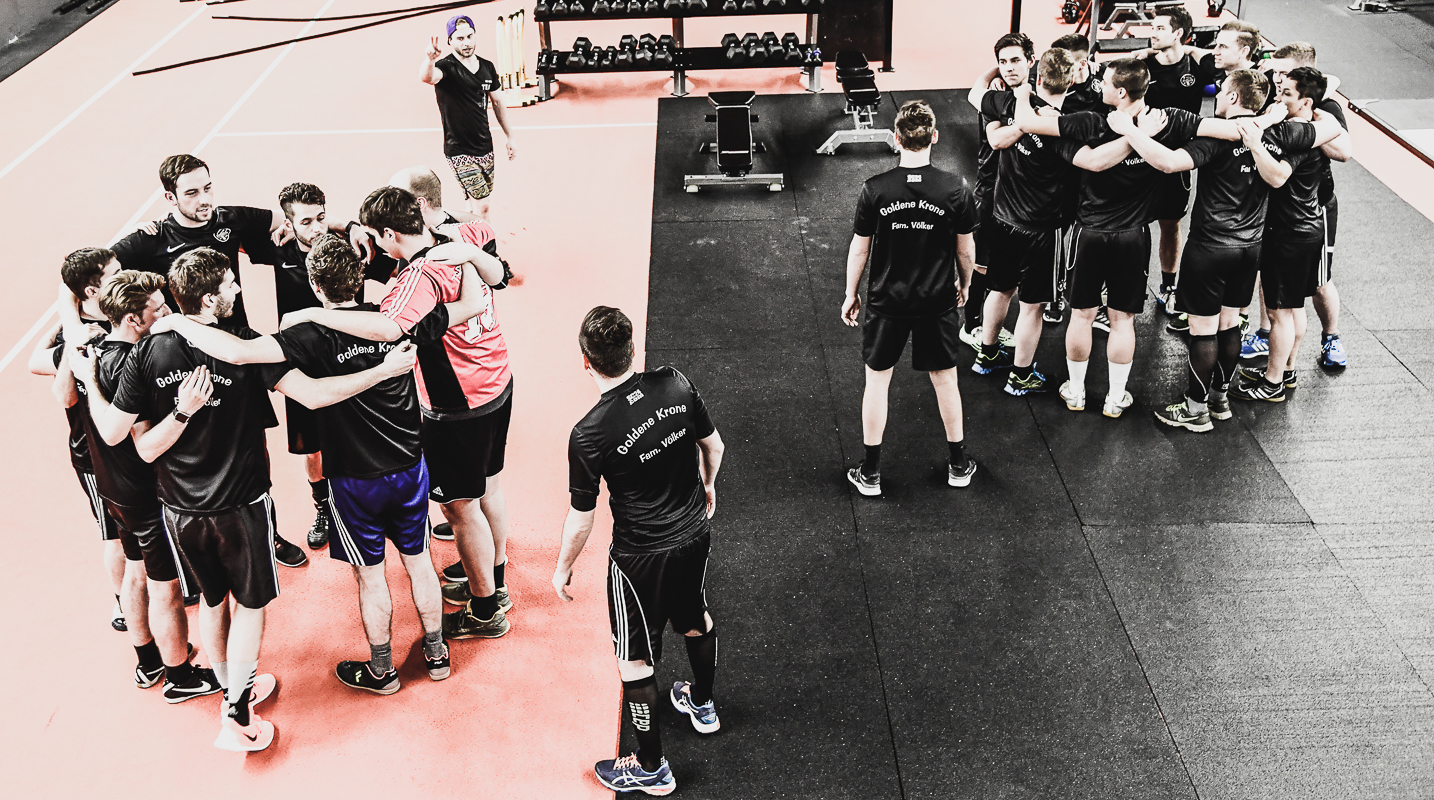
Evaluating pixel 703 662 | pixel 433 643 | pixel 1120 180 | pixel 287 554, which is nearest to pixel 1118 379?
pixel 1120 180

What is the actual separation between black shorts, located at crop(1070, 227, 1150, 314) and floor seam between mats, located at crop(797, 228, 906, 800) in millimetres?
1442

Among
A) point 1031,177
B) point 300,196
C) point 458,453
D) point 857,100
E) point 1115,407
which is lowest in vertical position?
point 1115,407

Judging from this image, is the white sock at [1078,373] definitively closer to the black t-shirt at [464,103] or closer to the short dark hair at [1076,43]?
the short dark hair at [1076,43]

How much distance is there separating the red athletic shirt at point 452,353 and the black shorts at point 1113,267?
9.93ft

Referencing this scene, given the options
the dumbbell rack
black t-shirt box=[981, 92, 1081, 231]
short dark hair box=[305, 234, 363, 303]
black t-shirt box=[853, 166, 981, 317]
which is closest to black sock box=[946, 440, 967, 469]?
black t-shirt box=[853, 166, 981, 317]

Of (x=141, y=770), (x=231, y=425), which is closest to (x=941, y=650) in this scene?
(x=231, y=425)

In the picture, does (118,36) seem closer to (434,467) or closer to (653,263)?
(653,263)

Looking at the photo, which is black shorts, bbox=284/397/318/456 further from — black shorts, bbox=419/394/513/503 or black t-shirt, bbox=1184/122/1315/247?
black t-shirt, bbox=1184/122/1315/247

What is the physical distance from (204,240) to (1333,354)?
6.01m

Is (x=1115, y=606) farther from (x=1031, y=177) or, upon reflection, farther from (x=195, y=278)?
(x=195, y=278)

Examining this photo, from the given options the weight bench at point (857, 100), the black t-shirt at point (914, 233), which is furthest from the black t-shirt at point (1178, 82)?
the black t-shirt at point (914, 233)

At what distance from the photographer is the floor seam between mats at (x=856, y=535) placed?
402cm

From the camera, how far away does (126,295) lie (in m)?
3.62

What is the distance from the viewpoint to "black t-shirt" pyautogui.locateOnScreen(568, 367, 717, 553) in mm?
3381
